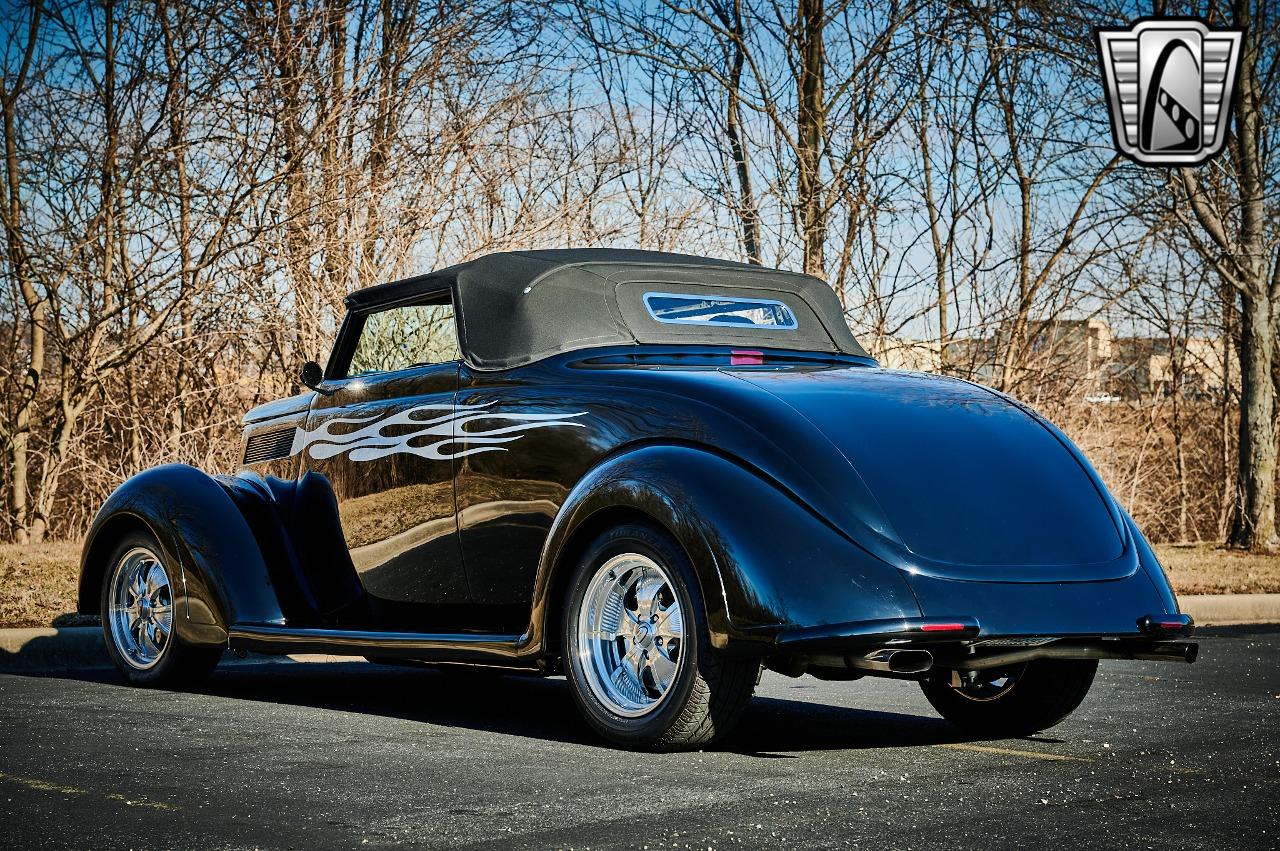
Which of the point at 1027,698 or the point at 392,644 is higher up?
the point at 392,644

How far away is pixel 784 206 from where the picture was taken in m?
15.1

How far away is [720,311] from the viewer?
6539mm

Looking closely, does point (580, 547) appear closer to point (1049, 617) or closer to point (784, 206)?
point (1049, 617)

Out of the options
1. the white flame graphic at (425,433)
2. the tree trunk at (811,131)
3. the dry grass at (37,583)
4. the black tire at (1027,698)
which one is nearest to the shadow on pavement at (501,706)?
the black tire at (1027,698)

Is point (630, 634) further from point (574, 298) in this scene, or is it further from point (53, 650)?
point (53, 650)

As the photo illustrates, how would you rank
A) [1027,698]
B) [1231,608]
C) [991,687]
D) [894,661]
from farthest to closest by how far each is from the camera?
[1231,608]
[991,687]
[1027,698]
[894,661]

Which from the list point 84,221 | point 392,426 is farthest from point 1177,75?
point 392,426

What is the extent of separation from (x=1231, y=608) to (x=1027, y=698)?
6910mm

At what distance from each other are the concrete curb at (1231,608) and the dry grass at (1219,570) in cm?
49

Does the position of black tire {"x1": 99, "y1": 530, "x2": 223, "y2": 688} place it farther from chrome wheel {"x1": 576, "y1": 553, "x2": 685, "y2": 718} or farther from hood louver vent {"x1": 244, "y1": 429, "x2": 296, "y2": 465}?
chrome wheel {"x1": 576, "y1": 553, "x2": 685, "y2": 718}

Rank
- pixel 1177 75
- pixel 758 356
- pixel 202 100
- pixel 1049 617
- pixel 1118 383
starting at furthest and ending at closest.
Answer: pixel 1118 383 → pixel 1177 75 → pixel 202 100 → pixel 758 356 → pixel 1049 617

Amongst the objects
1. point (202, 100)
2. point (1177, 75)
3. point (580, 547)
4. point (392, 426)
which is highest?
point (1177, 75)

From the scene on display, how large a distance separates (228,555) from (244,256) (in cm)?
770

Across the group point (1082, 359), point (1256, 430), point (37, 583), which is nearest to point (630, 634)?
point (37, 583)
